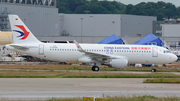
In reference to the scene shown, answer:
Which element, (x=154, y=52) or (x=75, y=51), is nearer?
(x=75, y=51)

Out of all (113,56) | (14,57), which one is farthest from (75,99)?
(14,57)

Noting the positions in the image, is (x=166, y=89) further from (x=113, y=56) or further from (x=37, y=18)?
(x=37, y=18)

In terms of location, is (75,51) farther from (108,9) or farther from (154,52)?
(108,9)

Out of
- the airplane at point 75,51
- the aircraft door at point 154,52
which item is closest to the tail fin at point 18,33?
the airplane at point 75,51

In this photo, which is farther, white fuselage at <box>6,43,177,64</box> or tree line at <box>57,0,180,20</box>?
tree line at <box>57,0,180,20</box>

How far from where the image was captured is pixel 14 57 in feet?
183

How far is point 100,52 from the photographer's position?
35844 mm

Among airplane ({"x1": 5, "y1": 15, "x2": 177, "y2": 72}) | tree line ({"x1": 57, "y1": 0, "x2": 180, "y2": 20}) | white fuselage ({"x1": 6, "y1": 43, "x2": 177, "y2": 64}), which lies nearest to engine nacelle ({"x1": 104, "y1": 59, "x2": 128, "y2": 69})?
airplane ({"x1": 5, "y1": 15, "x2": 177, "y2": 72})

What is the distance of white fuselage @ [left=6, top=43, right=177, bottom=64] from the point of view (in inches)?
1399

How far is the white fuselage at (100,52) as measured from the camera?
35.5 m

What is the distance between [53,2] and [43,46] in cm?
6754

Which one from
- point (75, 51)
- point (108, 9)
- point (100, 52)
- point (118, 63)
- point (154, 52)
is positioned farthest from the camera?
point (108, 9)

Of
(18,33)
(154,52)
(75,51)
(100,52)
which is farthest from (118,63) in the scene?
(18,33)

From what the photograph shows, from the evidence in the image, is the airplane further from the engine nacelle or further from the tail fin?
the engine nacelle
